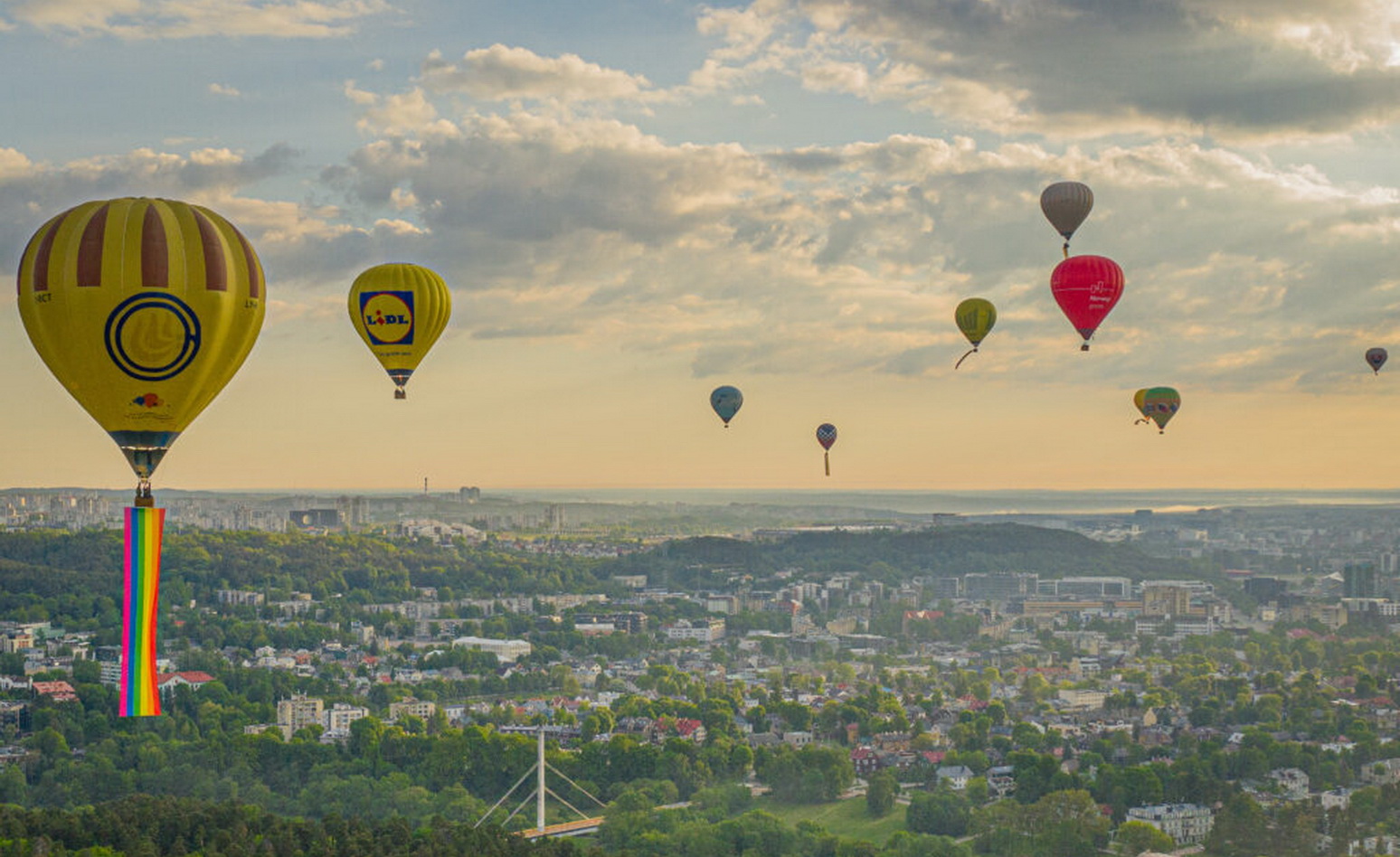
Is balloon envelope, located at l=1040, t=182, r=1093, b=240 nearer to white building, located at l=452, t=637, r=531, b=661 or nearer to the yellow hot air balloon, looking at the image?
the yellow hot air balloon

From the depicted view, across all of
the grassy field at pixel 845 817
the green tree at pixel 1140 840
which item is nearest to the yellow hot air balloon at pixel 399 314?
the grassy field at pixel 845 817

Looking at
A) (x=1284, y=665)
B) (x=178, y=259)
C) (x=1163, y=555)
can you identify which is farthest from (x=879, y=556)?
(x=178, y=259)

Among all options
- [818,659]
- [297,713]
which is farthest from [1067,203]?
[818,659]

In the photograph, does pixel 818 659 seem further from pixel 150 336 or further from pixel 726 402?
pixel 150 336

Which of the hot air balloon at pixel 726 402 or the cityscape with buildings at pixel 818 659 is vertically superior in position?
the hot air balloon at pixel 726 402

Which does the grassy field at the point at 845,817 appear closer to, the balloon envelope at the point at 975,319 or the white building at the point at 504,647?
the balloon envelope at the point at 975,319

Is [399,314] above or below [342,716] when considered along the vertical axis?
above

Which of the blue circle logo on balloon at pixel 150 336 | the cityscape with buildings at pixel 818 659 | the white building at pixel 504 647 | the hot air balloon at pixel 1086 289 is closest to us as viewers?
the blue circle logo on balloon at pixel 150 336
